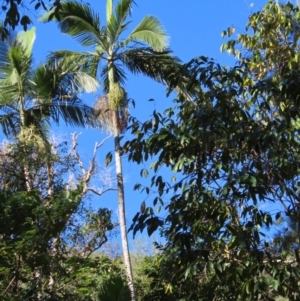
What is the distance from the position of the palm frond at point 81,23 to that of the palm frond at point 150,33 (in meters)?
0.78

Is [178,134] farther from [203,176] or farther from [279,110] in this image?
[279,110]

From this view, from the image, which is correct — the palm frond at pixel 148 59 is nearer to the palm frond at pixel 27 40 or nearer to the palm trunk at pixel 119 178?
the palm trunk at pixel 119 178

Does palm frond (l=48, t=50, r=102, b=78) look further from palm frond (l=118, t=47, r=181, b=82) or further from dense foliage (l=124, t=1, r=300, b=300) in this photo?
dense foliage (l=124, t=1, r=300, b=300)

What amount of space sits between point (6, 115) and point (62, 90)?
141 cm

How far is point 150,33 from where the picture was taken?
56.0 feet

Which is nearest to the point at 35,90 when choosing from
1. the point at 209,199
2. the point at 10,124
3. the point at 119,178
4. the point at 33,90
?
the point at 33,90

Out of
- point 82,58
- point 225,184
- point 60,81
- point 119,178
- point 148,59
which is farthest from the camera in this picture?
point 148,59

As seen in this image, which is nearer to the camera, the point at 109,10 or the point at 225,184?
the point at 225,184

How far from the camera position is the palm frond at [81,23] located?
643 inches

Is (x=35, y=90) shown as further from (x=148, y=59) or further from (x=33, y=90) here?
(x=148, y=59)

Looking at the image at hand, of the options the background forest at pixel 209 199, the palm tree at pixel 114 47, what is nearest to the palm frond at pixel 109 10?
the palm tree at pixel 114 47

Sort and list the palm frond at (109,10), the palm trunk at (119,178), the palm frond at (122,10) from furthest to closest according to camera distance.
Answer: the palm frond at (109,10) < the palm frond at (122,10) < the palm trunk at (119,178)

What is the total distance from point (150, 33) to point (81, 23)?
5.60ft

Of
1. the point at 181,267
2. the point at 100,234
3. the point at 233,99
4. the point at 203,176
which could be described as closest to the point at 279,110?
the point at 233,99
